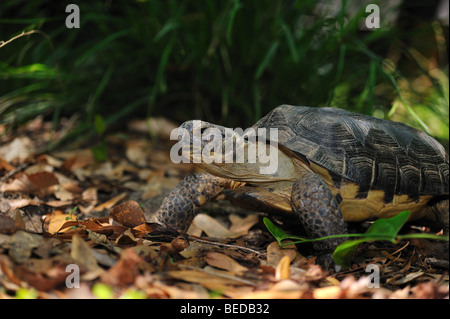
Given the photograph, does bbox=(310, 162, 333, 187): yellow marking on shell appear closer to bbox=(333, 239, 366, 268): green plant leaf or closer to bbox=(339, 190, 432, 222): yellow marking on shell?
bbox=(339, 190, 432, 222): yellow marking on shell

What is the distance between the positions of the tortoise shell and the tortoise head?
4.7 inches

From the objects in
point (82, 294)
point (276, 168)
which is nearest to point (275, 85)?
point (276, 168)

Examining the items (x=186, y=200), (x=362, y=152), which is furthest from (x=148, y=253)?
(x=362, y=152)

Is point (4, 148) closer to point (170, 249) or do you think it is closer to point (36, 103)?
point (36, 103)

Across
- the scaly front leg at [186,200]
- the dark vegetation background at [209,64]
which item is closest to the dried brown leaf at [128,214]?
the scaly front leg at [186,200]

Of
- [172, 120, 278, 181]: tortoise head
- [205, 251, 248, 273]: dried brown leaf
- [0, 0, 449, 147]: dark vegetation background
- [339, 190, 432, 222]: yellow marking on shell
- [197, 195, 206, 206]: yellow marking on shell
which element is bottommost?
[205, 251, 248, 273]: dried brown leaf

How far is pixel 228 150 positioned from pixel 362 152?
0.64 meters

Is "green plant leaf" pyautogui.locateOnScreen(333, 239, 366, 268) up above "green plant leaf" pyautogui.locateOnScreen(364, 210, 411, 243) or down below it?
below

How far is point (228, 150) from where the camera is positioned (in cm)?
180

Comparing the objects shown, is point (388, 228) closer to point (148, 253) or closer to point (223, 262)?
point (223, 262)

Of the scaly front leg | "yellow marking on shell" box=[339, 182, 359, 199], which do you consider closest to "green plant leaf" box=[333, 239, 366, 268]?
"yellow marking on shell" box=[339, 182, 359, 199]

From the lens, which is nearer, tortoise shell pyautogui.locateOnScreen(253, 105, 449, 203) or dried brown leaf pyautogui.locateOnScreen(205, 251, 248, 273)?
dried brown leaf pyautogui.locateOnScreen(205, 251, 248, 273)

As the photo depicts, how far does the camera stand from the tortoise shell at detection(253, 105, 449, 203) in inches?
72.1
